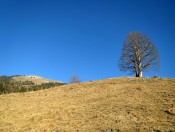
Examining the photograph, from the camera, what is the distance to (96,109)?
88.4 ft

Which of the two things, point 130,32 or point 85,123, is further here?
point 130,32

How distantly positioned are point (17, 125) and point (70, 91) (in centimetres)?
1436

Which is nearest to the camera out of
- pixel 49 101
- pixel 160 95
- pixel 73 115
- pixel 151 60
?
pixel 73 115

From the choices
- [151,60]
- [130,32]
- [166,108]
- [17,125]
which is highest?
[130,32]

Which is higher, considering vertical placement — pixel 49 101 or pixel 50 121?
pixel 49 101

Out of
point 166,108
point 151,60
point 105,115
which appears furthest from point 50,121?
point 151,60

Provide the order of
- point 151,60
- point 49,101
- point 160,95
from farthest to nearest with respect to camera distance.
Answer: point 151,60 → point 49,101 → point 160,95

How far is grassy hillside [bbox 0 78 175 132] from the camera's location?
2184cm

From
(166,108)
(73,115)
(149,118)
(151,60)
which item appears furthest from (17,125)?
(151,60)

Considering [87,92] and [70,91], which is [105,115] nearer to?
[87,92]

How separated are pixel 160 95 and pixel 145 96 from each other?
1618mm

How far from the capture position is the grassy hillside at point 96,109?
21.8 metres

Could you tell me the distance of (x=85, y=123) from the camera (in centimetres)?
2317

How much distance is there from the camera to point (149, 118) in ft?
72.3
